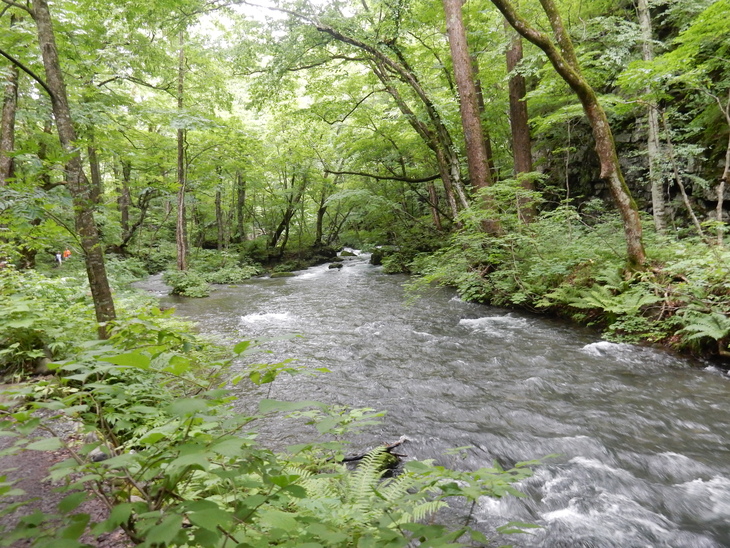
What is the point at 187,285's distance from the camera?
1380 cm

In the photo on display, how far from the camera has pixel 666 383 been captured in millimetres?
4840

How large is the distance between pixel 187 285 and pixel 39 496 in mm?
12667

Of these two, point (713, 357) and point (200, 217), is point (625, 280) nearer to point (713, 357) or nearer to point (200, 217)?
point (713, 357)

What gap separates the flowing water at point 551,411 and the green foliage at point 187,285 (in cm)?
504

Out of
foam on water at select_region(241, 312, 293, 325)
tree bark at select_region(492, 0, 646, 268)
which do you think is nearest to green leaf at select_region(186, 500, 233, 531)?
tree bark at select_region(492, 0, 646, 268)

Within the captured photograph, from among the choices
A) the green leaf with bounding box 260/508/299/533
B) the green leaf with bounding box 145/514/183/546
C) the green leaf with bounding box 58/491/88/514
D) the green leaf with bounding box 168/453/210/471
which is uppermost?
the green leaf with bounding box 168/453/210/471

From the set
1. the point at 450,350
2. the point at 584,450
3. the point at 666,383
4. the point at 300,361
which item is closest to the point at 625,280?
the point at 666,383

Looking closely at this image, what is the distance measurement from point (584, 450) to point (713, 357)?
11.0ft

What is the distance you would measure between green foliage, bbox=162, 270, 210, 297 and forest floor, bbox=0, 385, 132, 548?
1096 centimetres

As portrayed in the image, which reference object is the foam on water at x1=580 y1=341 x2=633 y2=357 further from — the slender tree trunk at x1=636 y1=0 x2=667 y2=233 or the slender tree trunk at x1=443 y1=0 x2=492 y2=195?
the slender tree trunk at x1=443 y1=0 x2=492 y2=195

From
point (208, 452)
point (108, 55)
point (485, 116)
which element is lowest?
point (208, 452)

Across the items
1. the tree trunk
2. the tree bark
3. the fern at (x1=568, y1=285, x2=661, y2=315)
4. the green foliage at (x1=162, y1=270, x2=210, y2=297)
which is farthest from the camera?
the green foliage at (x1=162, y1=270, x2=210, y2=297)

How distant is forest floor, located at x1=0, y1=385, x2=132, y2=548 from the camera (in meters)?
1.88

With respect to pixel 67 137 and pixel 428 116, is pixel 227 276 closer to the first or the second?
pixel 428 116
